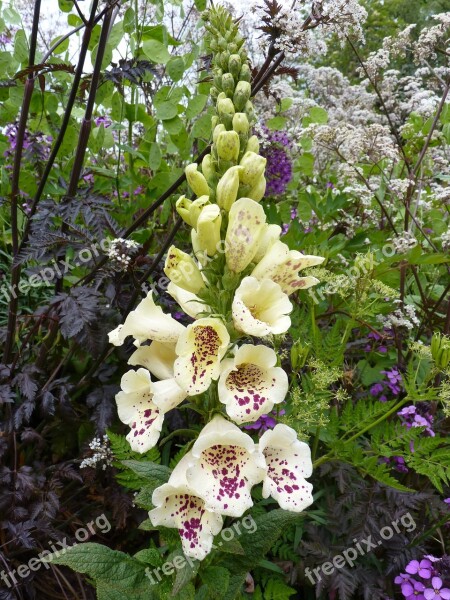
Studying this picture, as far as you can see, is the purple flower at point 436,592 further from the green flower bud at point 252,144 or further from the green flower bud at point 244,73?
the green flower bud at point 244,73

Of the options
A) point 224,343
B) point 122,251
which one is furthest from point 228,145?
point 122,251

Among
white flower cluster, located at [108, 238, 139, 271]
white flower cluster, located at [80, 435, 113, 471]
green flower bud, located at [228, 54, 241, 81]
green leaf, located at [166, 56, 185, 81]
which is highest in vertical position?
green flower bud, located at [228, 54, 241, 81]

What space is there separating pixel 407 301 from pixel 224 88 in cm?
156

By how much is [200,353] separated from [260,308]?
6.5 inches

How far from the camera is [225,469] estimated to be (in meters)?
1.10

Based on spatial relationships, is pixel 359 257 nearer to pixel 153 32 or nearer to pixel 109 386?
pixel 109 386

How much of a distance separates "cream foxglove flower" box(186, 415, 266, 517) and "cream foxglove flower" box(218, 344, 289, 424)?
60 millimetres

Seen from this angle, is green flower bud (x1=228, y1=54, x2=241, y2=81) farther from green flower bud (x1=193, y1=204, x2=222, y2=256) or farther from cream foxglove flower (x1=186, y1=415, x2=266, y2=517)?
cream foxglove flower (x1=186, y1=415, x2=266, y2=517)

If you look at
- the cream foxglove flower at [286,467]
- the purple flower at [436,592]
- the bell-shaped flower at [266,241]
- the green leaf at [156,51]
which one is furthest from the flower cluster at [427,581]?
the green leaf at [156,51]

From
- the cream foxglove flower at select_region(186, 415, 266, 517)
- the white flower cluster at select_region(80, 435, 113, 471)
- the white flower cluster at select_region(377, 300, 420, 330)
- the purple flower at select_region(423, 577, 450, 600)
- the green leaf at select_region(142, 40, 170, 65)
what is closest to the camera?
the cream foxglove flower at select_region(186, 415, 266, 517)

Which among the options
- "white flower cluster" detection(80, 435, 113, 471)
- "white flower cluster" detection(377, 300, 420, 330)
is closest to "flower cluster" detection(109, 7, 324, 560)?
"white flower cluster" detection(80, 435, 113, 471)

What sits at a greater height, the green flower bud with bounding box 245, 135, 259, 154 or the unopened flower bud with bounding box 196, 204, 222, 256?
the green flower bud with bounding box 245, 135, 259, 154

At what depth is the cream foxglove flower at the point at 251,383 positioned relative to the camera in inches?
41.4

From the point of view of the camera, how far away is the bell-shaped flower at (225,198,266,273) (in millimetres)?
1112
